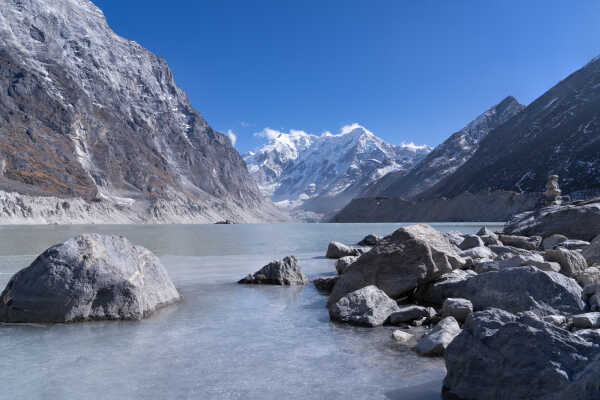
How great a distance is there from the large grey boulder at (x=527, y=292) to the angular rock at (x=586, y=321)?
109cm

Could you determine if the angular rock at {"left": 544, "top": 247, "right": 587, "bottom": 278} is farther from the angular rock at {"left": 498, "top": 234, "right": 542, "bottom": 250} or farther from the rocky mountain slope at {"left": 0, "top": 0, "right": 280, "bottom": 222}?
the rocky mountain slope at {"left": 0, "top": 0, "right": 280, "bottom": 222}

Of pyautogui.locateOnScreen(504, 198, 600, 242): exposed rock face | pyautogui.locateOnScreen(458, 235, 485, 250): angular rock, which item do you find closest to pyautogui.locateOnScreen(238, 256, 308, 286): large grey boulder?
pyautogui.locateOnScreen(458, 235, 485, 250): angular rock

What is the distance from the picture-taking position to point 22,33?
17538cm

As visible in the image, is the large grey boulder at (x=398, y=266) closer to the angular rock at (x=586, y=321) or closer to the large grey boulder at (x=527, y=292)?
the large grey boulder at (x=527, y=292)

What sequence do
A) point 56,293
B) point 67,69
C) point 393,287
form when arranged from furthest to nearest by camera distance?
point 67,69
point 393,287
point 56,293

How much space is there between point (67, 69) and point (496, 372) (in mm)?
216060

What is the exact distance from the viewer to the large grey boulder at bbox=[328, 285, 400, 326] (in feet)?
32.4

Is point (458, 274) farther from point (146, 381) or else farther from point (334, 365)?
point (146, 381)

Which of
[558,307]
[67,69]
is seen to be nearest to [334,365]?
[558,307]

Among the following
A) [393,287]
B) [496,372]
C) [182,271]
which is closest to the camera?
[496,372]

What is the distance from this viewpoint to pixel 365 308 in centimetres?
1016

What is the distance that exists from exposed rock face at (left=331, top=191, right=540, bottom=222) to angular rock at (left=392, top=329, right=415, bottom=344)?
108m

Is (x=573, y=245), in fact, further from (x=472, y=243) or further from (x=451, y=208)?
(x=451, y=208)

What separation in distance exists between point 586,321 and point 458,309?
2417mm
